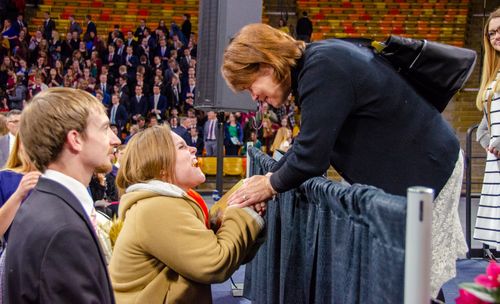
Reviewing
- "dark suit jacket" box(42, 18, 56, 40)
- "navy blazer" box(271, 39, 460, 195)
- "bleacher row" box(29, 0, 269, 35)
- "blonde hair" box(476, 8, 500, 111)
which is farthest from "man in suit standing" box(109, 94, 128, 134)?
"navy blazer" box(271, 39, 460, 195)

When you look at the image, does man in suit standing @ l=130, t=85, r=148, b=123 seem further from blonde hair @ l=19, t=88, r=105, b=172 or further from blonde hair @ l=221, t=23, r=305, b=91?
blonde hair @ l=19, t=88, r=105, b=172

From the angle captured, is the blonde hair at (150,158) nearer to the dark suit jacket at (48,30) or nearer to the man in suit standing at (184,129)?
the man in suit standing at (184,129)

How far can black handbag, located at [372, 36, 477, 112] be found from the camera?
85.4 inches

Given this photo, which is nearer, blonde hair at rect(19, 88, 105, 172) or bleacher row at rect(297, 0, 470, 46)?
blonde hair at rect(19, 88, 105, 172)

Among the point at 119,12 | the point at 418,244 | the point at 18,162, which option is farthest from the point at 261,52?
the point at 119,12

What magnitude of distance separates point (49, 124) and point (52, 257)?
353mm

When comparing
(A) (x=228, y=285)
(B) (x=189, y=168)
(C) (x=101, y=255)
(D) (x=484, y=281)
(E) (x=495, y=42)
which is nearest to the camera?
(D) (x=484, y=281)

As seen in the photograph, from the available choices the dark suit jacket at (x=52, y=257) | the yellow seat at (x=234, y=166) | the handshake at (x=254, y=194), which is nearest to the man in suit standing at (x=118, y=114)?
the yellow seat at (x=234, y=166)

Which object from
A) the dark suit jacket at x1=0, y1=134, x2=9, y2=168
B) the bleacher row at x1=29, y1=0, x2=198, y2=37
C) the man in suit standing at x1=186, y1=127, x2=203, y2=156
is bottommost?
the man in suit standing at x1=186, y1=127, x2=203, y2=156

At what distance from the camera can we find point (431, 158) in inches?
84.0

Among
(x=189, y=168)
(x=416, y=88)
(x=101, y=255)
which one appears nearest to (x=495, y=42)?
(x=416, y=88)

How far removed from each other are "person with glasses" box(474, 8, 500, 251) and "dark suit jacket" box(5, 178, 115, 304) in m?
2.95

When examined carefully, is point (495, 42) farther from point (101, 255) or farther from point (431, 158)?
point (101, 255)

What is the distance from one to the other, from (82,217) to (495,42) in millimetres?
2943
